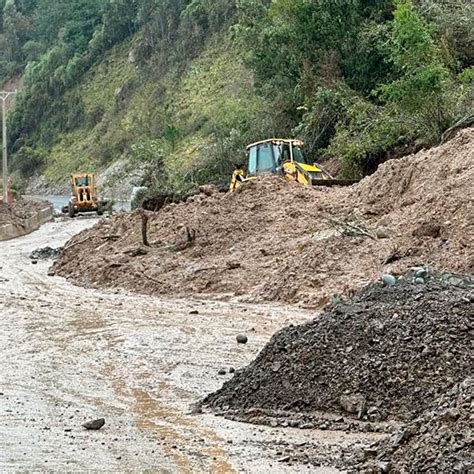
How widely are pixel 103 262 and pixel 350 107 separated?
12.2m

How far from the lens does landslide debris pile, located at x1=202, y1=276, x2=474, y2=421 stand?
847cm

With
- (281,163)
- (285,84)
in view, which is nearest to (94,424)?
(281,163)

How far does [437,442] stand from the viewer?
250 inches

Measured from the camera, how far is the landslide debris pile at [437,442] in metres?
6.11

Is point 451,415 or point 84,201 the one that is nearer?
point 451,415

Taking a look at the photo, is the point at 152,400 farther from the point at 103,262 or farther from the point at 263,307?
the point at 103,262

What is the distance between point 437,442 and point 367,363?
2483mm

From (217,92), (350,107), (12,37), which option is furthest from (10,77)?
(350,107)

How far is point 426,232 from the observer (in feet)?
55.6

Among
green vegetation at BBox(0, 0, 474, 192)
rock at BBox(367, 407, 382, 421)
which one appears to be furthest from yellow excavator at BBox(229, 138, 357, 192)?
rock at BBox(367, 407, 382, 421)

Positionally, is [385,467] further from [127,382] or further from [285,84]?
[285,84]

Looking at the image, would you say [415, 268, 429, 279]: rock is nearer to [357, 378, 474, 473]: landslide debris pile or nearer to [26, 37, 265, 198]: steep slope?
[357, 378, 474, 473]: landslide debris pile

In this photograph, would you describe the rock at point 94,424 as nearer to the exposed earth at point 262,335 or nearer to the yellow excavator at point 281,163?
the exposed earth at point 262,335

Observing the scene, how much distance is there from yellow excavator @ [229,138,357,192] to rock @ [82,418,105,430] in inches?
714
